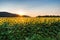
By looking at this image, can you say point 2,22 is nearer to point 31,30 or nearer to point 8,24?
point 8,24

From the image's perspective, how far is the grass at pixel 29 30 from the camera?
6480 millimetres

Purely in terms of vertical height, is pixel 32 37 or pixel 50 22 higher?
pixel 50 22

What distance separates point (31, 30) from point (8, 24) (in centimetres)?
89

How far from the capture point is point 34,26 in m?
Answer: 6.79

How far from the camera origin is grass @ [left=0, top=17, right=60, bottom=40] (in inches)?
255

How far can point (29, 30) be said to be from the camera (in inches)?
262

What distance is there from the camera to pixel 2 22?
7.08 m

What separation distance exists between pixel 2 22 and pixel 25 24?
906 millimetres

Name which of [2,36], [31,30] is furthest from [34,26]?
[2,36]

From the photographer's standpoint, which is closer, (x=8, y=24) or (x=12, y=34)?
(x=12, y=34)

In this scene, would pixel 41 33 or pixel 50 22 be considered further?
pixel 50 22

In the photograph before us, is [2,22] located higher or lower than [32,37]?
higher

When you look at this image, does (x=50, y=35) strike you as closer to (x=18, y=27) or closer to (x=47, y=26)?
(x=47, y=26)

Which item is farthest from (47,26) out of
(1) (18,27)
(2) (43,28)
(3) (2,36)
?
(3) (2,36)
